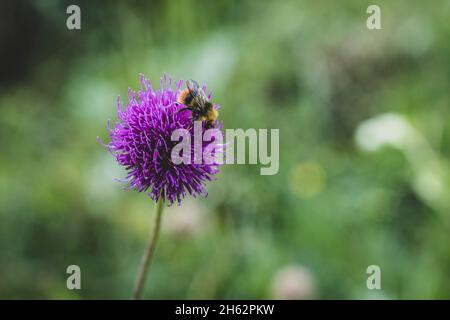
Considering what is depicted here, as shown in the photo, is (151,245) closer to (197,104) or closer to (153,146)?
(153,146)

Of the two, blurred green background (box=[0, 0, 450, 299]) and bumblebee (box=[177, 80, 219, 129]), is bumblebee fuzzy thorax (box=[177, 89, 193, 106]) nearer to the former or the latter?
bumblebee (box=[177, 80, 219, 129])

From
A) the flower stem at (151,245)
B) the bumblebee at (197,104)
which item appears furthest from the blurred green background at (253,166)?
the bumblebee at (197,104)

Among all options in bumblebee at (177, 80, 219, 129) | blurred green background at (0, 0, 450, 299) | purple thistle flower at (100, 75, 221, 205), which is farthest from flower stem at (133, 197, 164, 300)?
blurred green background at (0, 0, 450, 299)

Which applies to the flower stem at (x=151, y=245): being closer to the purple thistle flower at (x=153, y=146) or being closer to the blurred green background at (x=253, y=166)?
the purple thistle flower at (x=153, y=146)

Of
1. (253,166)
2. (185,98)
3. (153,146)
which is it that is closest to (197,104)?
(185,98)

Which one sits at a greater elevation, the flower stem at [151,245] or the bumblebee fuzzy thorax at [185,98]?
the bumblebee fuzzy thorax at [185,98]

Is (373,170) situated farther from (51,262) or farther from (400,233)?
(51,262)
